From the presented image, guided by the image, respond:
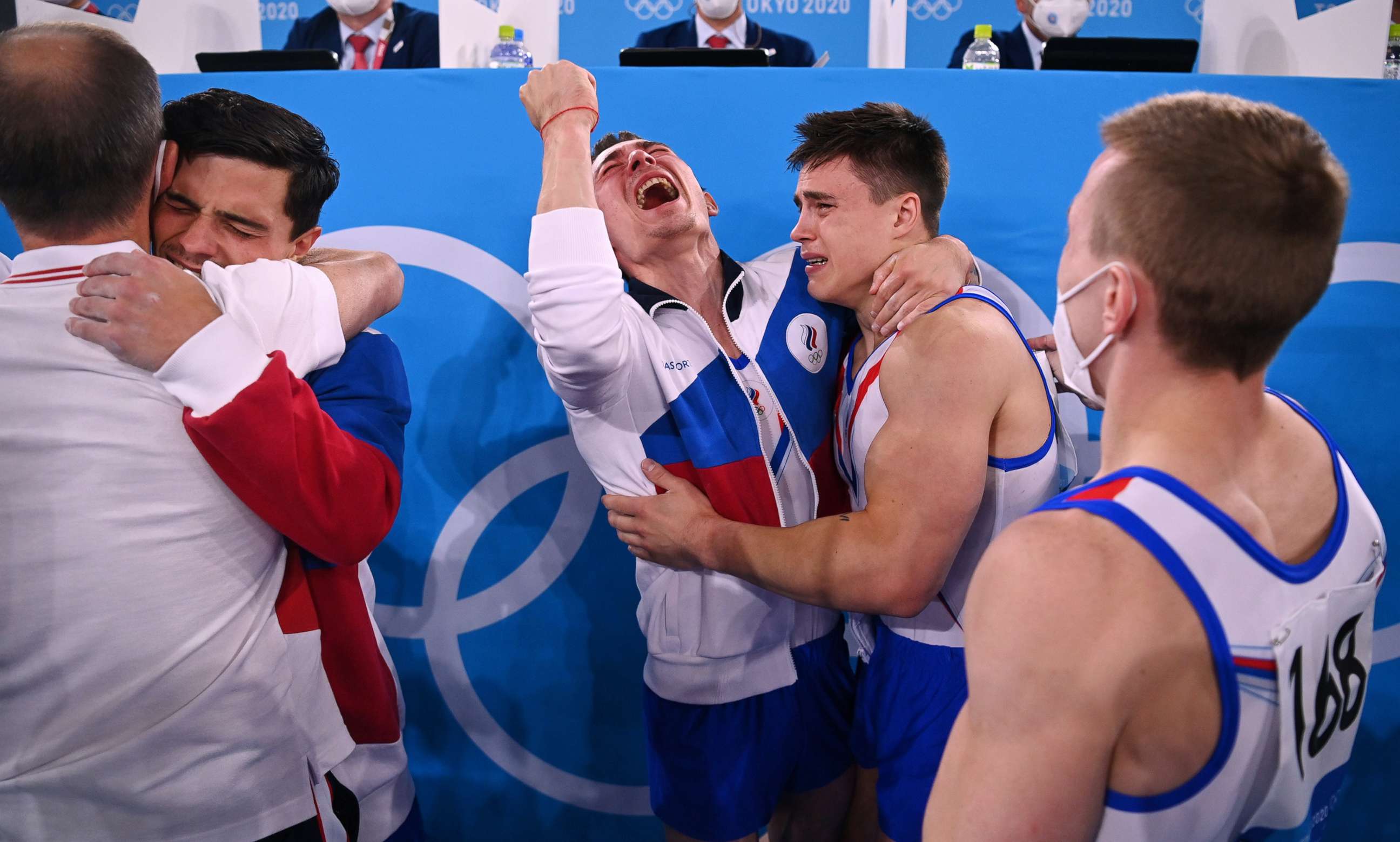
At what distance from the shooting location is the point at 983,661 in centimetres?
91

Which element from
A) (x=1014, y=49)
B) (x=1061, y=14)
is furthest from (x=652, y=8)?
(x=1061, y=14)

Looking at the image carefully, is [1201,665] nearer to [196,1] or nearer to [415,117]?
[415,117]

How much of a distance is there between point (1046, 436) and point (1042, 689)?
0.94 m

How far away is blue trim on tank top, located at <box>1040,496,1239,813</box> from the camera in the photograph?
87 cm

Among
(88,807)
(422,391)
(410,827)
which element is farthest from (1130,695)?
(422,391)

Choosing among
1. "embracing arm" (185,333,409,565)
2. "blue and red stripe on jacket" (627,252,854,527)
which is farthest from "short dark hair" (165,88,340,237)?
"blue and red stripe on jacket" (627,252,854,527)

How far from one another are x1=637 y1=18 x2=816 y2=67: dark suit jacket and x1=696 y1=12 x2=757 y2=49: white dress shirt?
0.09 ft

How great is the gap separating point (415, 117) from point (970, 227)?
1.66m

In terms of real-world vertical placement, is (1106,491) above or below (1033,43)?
below

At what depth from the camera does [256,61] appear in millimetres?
2703

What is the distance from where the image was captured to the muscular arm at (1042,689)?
85 cm

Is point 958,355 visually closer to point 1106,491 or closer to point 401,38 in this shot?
point 1106,491

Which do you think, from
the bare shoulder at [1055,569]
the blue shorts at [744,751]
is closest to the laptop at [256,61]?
the blue shorts at [744,751]

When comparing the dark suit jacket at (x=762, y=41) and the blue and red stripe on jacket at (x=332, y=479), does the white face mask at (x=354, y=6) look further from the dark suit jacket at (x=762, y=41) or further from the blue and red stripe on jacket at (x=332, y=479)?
the blue and red stripe on jacket at (x=332, y=479)
